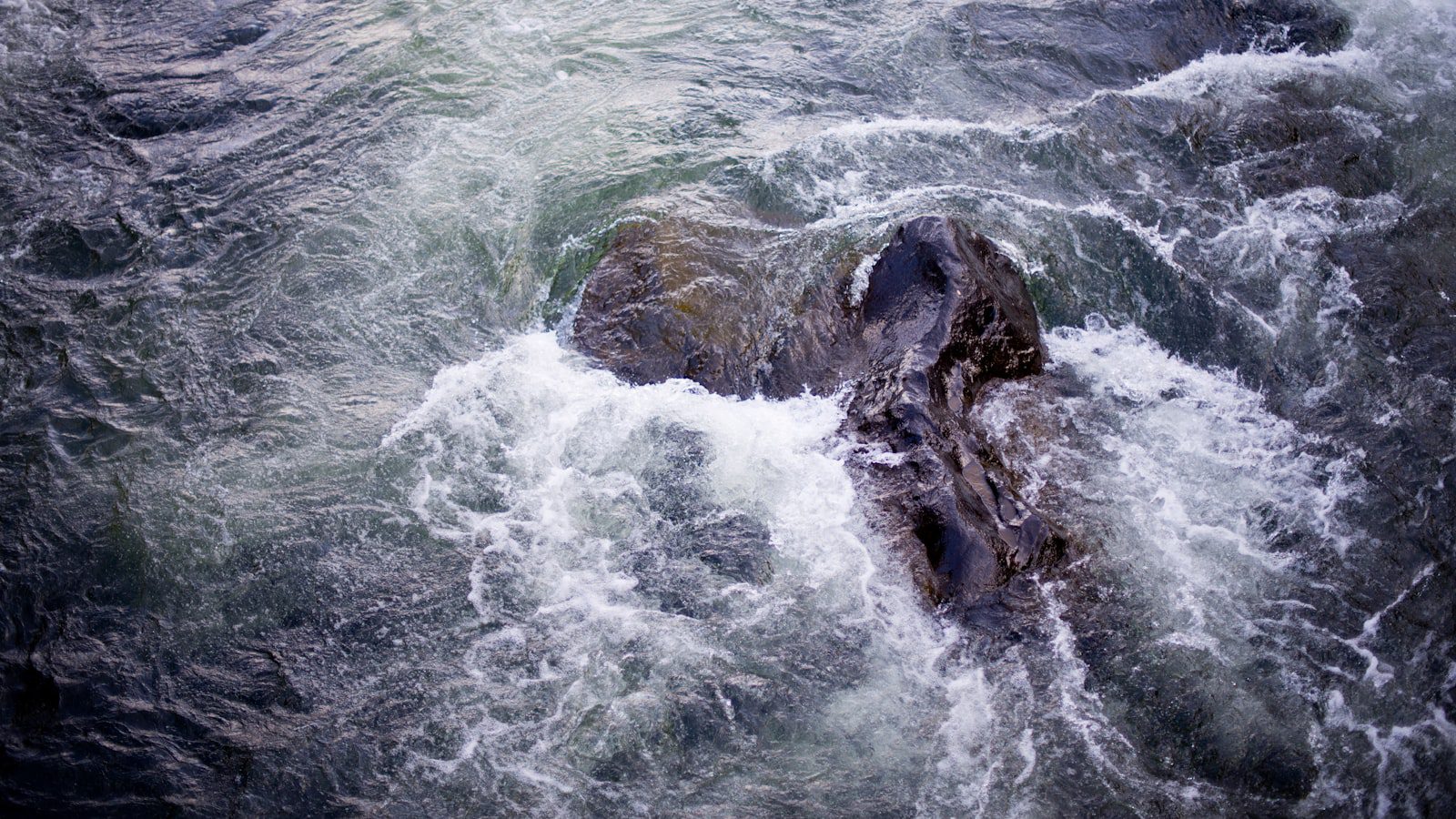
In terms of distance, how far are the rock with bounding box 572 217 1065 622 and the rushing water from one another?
0.25 meters

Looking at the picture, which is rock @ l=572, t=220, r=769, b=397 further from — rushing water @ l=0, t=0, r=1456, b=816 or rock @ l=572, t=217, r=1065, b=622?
rushing water @ l=0, t=0, r=1456, b=816

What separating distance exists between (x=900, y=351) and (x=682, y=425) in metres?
1.57

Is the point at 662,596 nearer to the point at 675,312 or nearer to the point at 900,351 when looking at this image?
the point at 675,312

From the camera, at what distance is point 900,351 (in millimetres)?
6605

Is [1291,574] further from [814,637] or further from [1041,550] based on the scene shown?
[814,637]

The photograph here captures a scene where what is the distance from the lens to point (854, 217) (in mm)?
7781

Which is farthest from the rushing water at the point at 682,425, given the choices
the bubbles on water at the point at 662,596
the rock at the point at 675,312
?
the rock at the point at 675,312

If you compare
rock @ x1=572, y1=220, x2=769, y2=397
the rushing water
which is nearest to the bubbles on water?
the rushing water

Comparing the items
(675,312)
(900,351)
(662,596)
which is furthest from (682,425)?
(900,351)

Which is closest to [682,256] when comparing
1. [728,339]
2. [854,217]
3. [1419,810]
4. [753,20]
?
[728,339]

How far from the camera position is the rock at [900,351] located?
19.0 feet

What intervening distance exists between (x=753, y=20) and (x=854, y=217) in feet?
11.4

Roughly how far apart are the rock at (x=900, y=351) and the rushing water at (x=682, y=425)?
25cm

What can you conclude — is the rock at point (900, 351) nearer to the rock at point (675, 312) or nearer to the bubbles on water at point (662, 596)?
the rock at point (675, 312)
